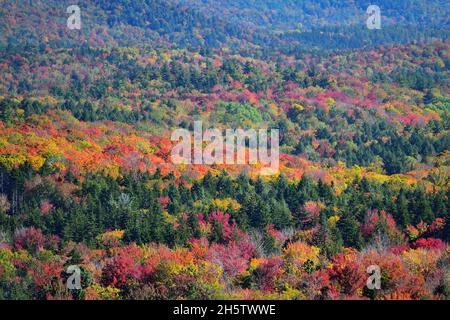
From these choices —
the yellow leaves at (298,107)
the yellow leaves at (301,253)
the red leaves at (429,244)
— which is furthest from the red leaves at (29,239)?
the yellow leaves at (298,107)

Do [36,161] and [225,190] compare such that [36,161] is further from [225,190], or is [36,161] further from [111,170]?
[225,190]

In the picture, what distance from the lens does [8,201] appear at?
58.9 metres

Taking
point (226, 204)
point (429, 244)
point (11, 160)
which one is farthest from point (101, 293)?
point (11, 160)

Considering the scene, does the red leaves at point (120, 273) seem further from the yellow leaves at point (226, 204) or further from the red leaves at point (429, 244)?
the yellow leaves at point (226, 204)

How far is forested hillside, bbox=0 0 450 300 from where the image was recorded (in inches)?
1225

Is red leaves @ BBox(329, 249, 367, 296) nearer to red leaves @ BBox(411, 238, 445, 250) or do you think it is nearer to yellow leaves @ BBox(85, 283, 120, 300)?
yellow leaves @ BBox(85, 283, 120, 300)

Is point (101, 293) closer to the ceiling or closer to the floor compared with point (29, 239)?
closer to the ceiling

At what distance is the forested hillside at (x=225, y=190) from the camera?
102 feet

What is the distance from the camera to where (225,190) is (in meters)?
62.4

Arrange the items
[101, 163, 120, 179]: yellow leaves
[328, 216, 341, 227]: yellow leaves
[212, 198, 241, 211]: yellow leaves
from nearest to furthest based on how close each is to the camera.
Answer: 1. [328, 216, 341, 227]: yellow leaves
2. [212, 198, 241, 211]: yellow leaves
3. [101, 163, 120, 179]: yellow leaves

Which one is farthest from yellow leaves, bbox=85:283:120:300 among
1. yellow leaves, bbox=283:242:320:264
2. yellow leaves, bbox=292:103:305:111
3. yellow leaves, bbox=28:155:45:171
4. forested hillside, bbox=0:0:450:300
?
yellow leaves, bbox=292:103:305:111

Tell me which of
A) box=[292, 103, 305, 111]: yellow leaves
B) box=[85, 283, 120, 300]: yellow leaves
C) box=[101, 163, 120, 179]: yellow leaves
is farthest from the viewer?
box=[292, 103, 305, 111]: yellow leaves
